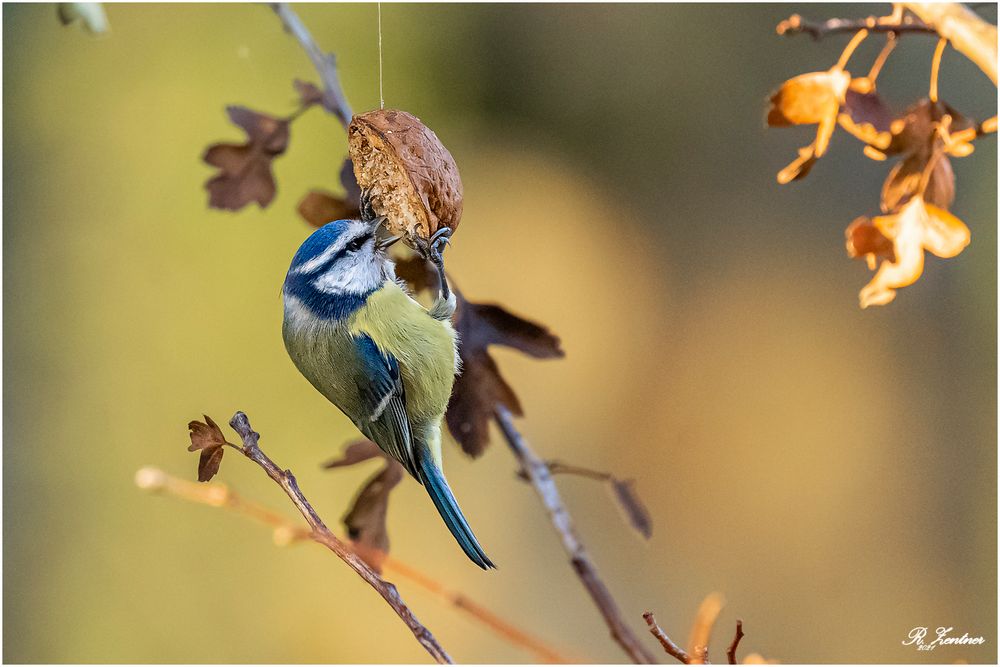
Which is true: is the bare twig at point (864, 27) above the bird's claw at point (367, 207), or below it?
above

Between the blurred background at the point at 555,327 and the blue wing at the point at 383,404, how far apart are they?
1.23 metres

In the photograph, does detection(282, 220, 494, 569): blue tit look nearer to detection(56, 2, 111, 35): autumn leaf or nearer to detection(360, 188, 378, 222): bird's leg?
detection(360, 188, 378, 222): bird's leg

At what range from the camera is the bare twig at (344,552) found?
1.76 feet

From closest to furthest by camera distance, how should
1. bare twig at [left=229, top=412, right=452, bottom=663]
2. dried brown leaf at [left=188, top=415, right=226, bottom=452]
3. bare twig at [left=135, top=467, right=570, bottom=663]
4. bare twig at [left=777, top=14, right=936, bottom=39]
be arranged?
bare twig at [left=135, top=467, right=570, bottom=663] < bare twig at [left=229, top=412, right=452, bottom=663] < dried brown leaf at [left=188, top=415, right=226, bottom=452] < bare twig at [left=777, top=14, right=936, bottom=39]

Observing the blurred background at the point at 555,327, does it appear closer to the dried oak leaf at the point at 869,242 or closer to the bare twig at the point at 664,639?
the dried oak leaf at the point at 869,242

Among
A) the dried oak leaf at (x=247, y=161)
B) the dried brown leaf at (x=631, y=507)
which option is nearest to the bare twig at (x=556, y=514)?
the dried brown leaf at (x=631, y=507)

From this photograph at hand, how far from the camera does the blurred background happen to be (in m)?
2.30

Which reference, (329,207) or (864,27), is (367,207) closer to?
(329,207)

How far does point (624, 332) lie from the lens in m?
2.62

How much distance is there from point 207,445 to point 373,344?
368 mm

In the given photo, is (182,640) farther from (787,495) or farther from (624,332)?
(787,495)

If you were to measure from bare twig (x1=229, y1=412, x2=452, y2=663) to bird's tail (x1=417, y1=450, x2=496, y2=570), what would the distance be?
288 millimetres

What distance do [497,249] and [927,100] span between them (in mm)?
1785

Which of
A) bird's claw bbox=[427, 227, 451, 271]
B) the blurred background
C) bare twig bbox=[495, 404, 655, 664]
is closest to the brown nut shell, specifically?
bird's claw bbox=[427, 227, 451, 271]
